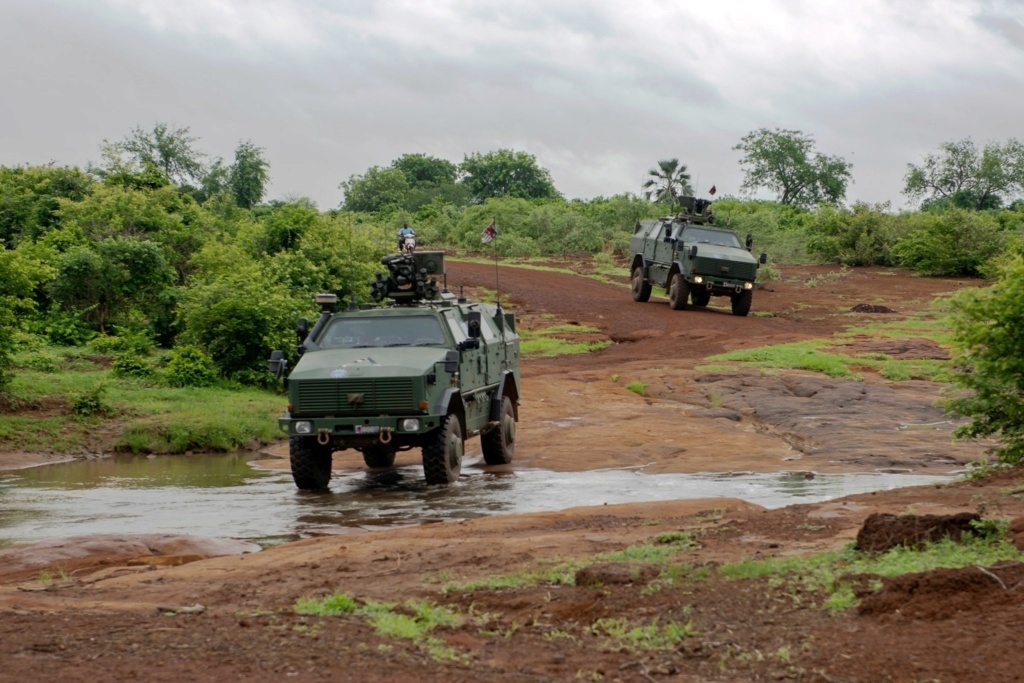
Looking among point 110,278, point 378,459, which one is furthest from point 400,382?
point 110,278

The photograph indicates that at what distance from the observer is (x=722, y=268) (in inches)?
1144

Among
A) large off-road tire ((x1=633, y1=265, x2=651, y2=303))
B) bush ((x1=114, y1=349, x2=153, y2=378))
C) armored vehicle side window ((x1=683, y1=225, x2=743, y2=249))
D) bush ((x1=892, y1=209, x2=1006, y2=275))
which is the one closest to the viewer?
bush ((x1=114, y1=349, x2=153, y2=378))

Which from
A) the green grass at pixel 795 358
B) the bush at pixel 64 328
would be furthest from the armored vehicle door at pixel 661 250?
the bush at pixel 64 328

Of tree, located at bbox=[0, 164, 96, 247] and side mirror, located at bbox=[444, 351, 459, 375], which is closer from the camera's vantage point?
side mirror, located at bbox=[444, 351, 459, 375]

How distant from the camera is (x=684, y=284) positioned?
30062mm

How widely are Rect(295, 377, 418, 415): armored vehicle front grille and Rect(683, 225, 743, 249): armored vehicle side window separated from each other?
58.7ft

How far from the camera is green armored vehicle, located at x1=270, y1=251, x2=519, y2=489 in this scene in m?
12.9

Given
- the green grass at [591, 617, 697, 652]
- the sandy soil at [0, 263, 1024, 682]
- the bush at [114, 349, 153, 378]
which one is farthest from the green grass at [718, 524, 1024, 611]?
the bush at [114, 349, 153, 378]

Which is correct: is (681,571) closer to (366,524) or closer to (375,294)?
(366,524)

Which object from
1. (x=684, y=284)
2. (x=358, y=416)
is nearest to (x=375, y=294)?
(x=358, y=416)

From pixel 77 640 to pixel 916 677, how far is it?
378 cm

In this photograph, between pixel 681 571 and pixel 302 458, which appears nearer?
pixel 681 571

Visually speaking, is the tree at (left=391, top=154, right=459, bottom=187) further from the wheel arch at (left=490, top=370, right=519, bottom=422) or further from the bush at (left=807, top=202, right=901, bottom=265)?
the wheel arch at (left=490, top=370, right=519, bottom=422)

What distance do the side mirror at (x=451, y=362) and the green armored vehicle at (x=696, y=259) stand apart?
16377 mm
